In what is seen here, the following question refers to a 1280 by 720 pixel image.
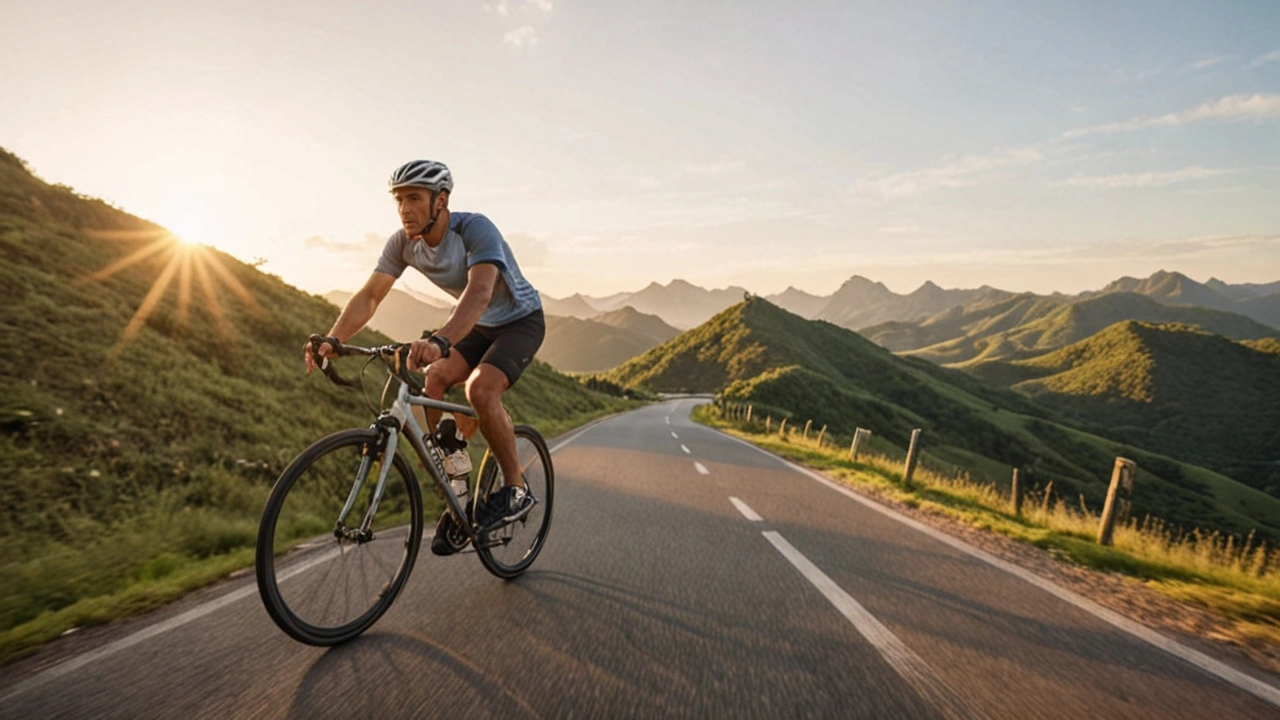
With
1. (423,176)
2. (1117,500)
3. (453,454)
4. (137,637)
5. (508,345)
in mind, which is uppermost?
(423,176)

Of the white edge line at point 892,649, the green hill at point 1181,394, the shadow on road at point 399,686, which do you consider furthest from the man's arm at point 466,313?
the green hill at point 1181,394

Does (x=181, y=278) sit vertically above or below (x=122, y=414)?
above

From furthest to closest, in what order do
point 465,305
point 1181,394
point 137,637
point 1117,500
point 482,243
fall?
point 1181,394
point 1117,500
point 482,243
point 465,305
point 137,637

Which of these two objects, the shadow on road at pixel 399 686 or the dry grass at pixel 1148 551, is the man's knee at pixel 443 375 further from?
the dry grass at pixel 1148 551

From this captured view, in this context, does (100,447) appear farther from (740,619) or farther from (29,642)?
(740,619)

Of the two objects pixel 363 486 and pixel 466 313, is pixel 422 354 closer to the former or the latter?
pixel 466 313

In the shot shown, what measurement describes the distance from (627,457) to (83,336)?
9.39m

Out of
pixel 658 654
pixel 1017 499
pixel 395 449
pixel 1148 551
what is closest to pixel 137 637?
pixel 395 449

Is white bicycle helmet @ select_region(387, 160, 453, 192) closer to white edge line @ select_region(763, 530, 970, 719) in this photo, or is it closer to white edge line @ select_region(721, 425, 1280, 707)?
white edge line @ select_region(763, 530, 970, 719)

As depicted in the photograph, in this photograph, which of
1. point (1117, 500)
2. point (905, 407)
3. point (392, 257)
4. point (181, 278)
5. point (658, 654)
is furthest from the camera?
point (905, 407)

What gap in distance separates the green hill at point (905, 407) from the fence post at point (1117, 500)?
116 ft

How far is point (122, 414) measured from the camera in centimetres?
784

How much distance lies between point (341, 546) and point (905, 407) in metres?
105

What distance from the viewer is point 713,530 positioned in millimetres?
5883
